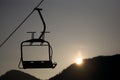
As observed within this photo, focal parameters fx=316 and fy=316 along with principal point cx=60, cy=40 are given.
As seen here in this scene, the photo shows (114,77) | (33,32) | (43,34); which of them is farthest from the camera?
(114,77)

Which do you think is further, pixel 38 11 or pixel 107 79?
pixel 107 79

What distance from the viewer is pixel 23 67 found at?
12.4m

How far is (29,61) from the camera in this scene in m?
12.3

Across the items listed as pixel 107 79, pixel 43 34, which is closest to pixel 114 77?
pixel 107 79

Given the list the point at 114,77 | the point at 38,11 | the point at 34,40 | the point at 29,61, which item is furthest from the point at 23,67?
the point at 114,77

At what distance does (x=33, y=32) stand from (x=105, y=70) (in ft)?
Result: 614

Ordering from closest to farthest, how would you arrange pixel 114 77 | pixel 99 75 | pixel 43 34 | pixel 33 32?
1. pixel 33 32
2. pixel 43 34
3. pixel 114 77
4. pixel 99 75

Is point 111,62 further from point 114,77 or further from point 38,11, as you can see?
point 38,11

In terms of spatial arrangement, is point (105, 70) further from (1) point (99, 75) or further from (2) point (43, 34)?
(2) point (43, 34)

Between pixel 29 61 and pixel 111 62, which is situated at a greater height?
pixel 111 62

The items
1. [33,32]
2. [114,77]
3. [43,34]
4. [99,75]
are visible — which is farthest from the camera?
[99,75]

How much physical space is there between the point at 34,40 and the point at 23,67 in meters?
1.15

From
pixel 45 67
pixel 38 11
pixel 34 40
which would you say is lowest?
pixel 45 67

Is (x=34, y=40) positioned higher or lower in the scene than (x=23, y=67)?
higher
